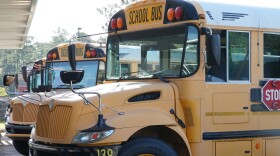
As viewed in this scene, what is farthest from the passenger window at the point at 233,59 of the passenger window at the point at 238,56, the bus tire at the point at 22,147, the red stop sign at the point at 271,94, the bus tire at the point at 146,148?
the bus tire at the point at 22,147

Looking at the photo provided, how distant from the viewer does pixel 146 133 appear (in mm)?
6359

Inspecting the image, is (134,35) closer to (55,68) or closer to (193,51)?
(193,51)

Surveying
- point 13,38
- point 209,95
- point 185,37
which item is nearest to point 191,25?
point 185,37

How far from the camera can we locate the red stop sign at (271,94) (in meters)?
7.08

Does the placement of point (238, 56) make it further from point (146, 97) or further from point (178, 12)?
point (146, 97)

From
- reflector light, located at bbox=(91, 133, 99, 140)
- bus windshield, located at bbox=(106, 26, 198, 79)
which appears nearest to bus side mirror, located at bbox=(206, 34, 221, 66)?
bus windshield, located at bbox=(106, 26, 198, 79)

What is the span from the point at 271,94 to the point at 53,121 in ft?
9.43

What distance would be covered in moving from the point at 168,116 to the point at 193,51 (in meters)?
0.87

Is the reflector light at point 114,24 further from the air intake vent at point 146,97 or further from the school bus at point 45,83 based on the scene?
the school bus at point 45,83

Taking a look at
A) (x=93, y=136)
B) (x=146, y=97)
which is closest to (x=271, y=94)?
(x=146, y=97)

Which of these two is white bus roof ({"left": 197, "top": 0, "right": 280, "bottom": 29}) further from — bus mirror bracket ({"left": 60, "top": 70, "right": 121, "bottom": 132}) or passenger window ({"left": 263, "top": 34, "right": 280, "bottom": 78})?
bus mirror bracket ({"left": 60, "top": 70, "right": 121, "bottom": 132})

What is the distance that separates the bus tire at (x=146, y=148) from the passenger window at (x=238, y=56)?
1328 mm

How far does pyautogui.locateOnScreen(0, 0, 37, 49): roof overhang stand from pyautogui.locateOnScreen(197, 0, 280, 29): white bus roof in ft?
35.1

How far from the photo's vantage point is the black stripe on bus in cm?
669
